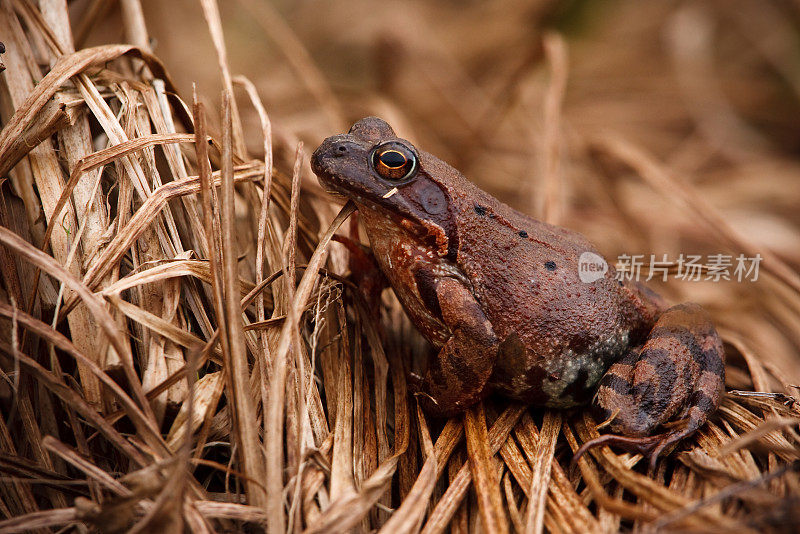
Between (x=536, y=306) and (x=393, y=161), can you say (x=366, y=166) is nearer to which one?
(x=393, y=161)

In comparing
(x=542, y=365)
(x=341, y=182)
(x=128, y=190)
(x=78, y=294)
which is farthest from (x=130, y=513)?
(x=542, y=365)

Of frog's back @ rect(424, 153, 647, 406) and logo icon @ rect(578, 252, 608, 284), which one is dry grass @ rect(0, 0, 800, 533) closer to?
frog's back @ rect(424, 153, 647, 406)

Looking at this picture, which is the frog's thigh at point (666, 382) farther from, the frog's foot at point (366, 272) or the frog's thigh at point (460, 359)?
the frog's foot at point (366, 272)

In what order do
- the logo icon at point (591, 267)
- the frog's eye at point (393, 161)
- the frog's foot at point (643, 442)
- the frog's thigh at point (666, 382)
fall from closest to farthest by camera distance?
the frog's foot at point (643, 442) → the frog's thigh at point (666, 382) → the frog's eye at point (393, 161) → the logo icon at point (591, 267)

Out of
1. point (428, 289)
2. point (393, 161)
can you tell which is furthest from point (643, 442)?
point (393, 161)

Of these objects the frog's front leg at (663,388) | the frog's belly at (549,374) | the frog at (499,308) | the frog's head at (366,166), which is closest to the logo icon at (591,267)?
Answer: the frog at (499,308)

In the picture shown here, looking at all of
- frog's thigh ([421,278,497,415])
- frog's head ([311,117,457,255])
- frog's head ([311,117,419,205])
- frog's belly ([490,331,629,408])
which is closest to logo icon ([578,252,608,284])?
frog's belly ([490,331,629,408])
